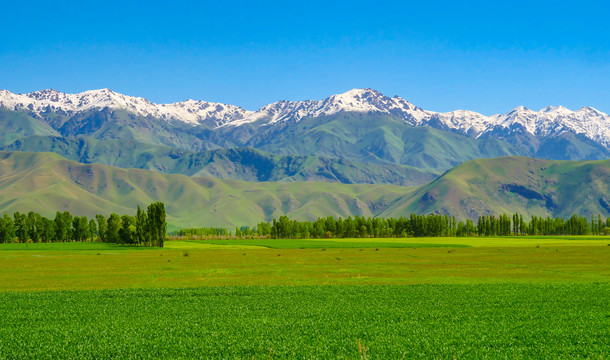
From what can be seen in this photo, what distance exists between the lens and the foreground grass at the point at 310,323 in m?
29.4

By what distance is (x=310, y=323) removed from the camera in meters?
37.0

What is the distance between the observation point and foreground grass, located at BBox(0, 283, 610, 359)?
96.3 ft

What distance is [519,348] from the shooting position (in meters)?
29.4

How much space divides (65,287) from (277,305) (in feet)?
99.9

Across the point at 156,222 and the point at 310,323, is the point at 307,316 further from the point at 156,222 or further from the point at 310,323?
the point at 156,222

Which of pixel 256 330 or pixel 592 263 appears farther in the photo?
pixel 592 263

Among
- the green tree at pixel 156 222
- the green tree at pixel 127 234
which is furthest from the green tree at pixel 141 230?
the green tree at pixel 127 234

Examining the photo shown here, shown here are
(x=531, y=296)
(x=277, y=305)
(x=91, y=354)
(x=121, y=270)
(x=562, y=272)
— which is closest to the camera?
(x=91, y=354)

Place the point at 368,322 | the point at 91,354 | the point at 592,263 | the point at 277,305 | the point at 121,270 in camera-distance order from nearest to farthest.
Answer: the point at 91,354
the point at 368,322
the point at 277,305
the point at 121,270
the point at 592,263

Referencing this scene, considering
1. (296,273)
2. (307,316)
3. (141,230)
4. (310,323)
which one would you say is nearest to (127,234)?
(141,230)

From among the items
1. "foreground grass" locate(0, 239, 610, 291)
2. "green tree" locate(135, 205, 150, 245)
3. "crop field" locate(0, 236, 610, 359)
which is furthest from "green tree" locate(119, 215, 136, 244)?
"crop field" locate(0, 236, 610, 359)

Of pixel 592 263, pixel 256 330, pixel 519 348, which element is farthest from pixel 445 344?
pixel 592 263

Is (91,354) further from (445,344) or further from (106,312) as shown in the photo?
(445,344)

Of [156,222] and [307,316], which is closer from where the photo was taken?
[307,316]
